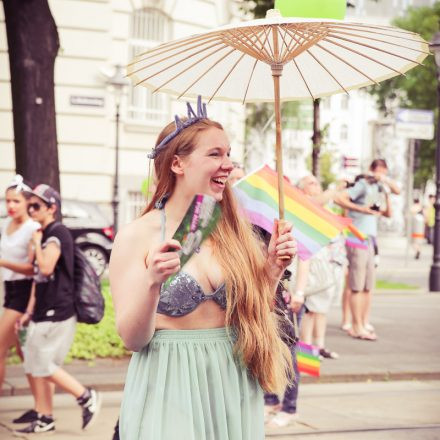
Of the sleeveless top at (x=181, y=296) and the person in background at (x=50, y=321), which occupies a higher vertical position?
the sleeveless top at (x=181, y=296)

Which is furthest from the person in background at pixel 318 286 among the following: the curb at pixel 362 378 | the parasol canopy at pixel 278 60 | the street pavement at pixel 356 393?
the parasol canopy at pixel 278 60

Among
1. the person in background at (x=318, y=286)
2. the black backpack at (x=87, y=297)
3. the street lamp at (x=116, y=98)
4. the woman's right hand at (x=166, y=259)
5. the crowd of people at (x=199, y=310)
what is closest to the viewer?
the woman's right hand at (x=166, y=259)

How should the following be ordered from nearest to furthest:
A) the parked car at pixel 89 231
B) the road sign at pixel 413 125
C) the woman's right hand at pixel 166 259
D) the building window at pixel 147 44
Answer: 1. the woman's right hand at pixel 166 259
2. the road sign at pixel 413 125
3. the parked car at pixel 89 231
4. the building window at pixel 147 44

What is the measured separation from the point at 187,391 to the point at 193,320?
0.76 feet

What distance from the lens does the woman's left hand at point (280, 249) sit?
342 cm

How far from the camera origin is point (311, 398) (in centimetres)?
839

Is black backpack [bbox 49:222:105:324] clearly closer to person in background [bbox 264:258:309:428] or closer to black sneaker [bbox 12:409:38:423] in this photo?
black sneaker [bbox 12:409:38:423]

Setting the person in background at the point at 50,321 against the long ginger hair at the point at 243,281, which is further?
the person in background at the point at 50,321

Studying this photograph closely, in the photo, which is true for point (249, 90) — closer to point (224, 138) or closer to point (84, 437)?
point (224, 138)

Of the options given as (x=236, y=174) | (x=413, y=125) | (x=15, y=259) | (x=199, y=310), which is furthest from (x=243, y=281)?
(x=413, y=125)

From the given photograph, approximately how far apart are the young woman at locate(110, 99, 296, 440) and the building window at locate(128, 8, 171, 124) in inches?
814

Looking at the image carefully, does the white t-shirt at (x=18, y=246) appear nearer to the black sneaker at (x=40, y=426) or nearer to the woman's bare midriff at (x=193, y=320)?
the black sneaker at (x=40, y=426)

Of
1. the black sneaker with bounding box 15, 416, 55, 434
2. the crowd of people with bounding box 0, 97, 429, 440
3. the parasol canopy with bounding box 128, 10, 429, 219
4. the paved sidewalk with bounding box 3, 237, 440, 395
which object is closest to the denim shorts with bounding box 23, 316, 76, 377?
the black sneaker with bounding box 15, 416, 55, 434

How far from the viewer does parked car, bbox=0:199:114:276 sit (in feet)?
63.5
